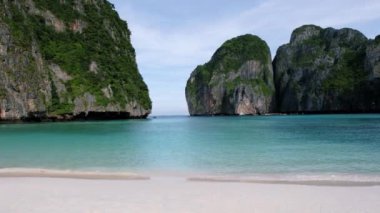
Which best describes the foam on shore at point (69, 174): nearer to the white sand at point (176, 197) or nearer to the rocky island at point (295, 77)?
the white sand at point (176, 197)

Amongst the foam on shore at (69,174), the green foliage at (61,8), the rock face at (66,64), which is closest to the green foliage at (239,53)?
the rock face at (66,64)

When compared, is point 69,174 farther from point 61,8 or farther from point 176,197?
point 61,8

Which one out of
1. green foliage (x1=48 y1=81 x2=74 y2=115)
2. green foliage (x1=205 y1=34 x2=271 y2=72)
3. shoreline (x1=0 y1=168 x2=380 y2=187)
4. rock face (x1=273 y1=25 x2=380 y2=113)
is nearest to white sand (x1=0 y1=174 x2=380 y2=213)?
shoreline (x1=0 y1=168 x2=380 y2=187)

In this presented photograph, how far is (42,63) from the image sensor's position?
58000 millimetres

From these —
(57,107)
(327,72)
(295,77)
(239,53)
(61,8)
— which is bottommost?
(57,107)

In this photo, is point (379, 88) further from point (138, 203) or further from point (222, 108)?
point (138, 203)

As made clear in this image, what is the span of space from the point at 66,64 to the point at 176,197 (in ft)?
194

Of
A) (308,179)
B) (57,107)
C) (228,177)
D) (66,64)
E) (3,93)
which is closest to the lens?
(308,179)

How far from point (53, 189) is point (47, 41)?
5991 centimetres

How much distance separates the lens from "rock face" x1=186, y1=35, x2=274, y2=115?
134m

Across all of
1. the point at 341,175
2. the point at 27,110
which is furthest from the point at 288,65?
the point at 341,175

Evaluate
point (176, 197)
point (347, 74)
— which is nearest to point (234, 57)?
point (347, 74)

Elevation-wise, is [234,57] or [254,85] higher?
[234,57]

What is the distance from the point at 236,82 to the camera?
464ft
